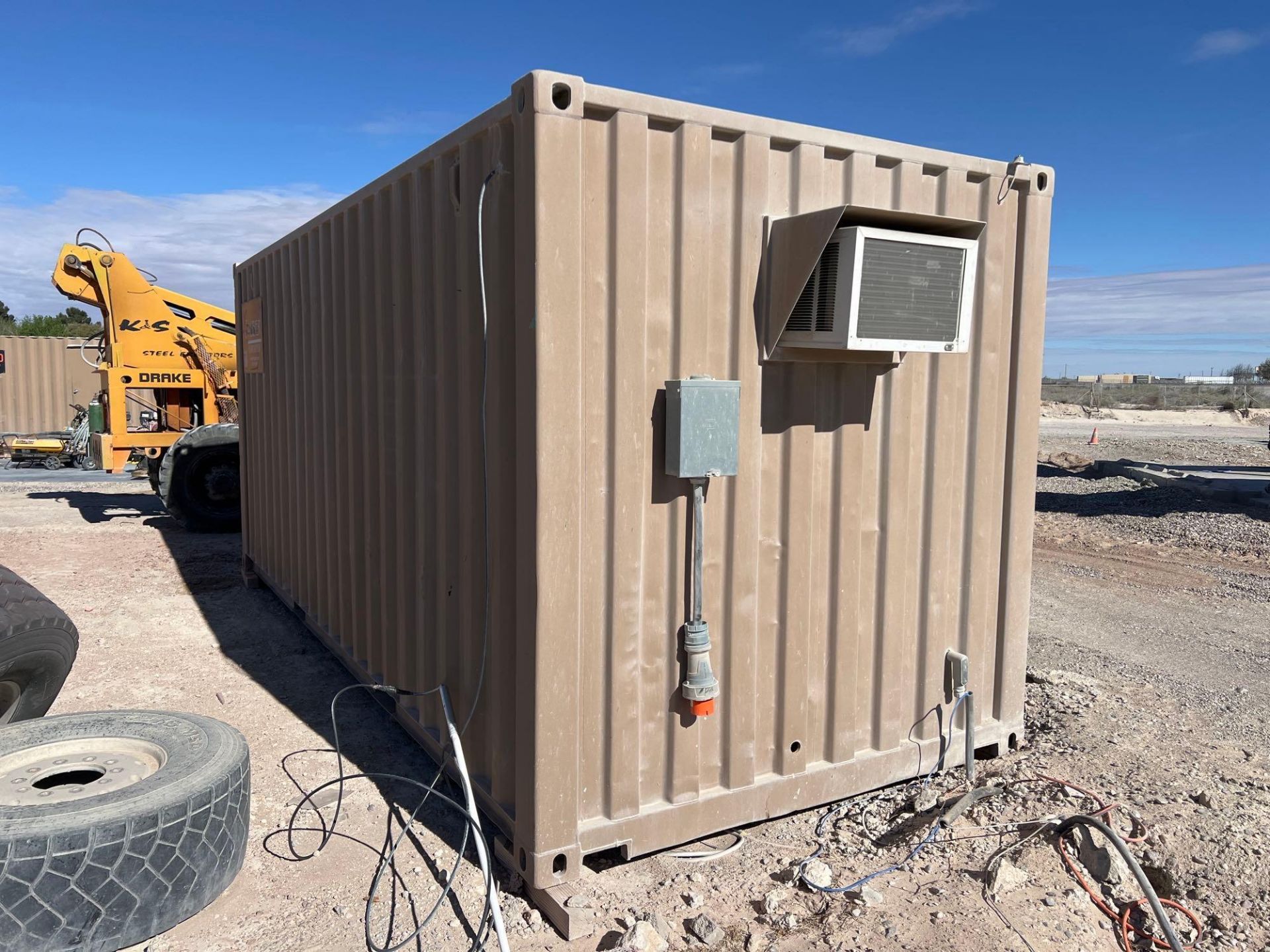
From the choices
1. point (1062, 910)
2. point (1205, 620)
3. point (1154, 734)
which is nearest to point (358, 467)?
point (1062, 910)

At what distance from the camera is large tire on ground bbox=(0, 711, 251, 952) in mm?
2752

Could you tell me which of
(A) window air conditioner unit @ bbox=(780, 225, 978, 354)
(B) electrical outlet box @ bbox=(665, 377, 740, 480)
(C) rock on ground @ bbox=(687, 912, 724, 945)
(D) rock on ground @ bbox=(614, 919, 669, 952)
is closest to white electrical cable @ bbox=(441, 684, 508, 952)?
(D) rock on ground @ bbox=(614, 919, 669, 952)

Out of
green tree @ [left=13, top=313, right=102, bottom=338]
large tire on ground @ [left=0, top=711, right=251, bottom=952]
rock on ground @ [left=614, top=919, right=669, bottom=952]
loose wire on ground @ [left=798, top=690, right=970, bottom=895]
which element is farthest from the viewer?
green tree @ [left=13, top=313, right=102, bottom=338]

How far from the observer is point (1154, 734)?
15.3ft

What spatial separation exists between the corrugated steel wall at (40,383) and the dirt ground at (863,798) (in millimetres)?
16151

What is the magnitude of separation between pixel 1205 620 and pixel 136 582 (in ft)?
29.3

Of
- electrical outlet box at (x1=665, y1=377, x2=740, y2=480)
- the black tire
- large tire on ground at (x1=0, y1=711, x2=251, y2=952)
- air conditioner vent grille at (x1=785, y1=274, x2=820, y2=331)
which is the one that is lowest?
large tire on ground at (x1=0, y1=711, x2=251, y2=952)

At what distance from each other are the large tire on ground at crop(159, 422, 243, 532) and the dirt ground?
1.86 m

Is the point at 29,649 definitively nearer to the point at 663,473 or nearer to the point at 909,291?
the point at 663,473

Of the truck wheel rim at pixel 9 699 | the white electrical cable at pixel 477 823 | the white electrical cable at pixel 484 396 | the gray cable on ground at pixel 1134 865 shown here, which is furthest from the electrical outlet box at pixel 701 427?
the truck wheel rim at pixel 9 699

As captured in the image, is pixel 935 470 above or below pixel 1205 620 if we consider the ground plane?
above

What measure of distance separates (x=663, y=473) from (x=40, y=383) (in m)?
24.0

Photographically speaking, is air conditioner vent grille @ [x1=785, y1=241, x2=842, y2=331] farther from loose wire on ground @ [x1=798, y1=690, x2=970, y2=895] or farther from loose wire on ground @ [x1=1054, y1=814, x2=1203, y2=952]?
loose wire on ground @ [x1=1054, y1=814, x2=1203, y2=952]

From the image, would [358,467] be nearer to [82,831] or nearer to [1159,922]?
[82,831]
